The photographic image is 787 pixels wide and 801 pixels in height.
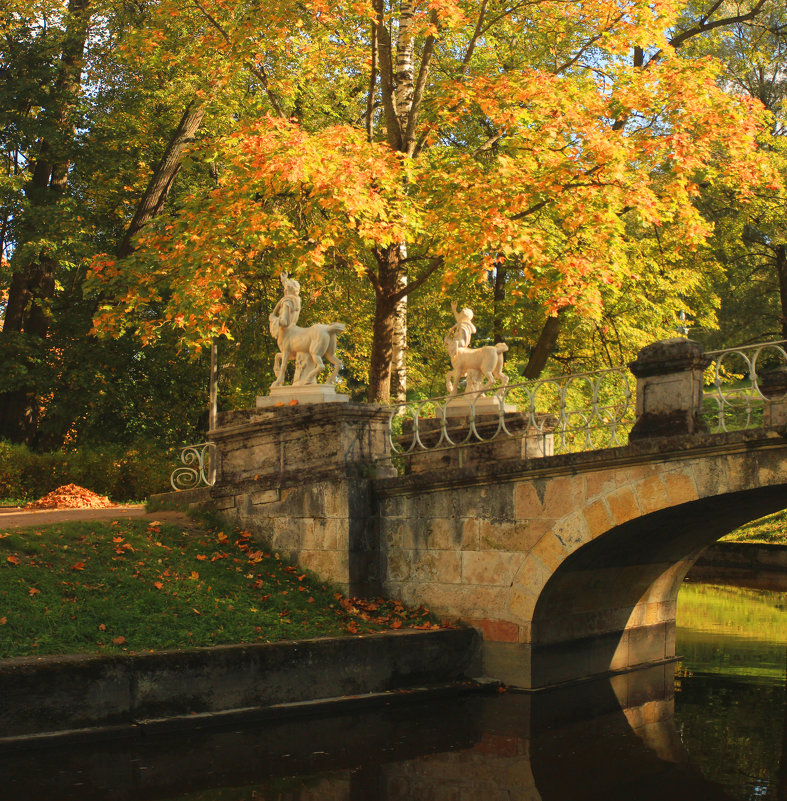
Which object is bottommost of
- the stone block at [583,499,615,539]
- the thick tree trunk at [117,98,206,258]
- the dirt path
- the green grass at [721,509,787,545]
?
the green grass at [721,509,787,545]

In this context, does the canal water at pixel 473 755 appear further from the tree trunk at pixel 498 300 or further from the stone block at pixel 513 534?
the tree trunk at pixel 498 300

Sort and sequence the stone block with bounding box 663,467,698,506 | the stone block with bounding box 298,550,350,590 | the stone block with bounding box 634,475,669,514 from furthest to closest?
the stone block with bounding box 298,550,350,590 → the stone block with bounding box 634,475,669,514 → the stone block with bounding box 663,467,698,506

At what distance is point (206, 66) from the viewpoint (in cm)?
1702

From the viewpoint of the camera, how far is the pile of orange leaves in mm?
16609

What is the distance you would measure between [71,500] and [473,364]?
7.11m

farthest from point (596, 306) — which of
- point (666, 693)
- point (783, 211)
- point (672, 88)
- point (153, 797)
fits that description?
point (153, 797)

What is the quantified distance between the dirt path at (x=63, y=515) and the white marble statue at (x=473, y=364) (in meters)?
4.18

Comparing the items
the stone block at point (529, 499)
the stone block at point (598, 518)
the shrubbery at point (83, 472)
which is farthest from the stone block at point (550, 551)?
the shrubbery at point (83, 472)

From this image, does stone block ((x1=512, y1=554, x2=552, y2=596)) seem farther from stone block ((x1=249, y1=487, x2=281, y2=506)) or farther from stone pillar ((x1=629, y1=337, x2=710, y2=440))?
stone block ((x1=249, y1=487, x2=281, y2=506))

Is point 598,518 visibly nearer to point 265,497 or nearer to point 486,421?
point 486,421

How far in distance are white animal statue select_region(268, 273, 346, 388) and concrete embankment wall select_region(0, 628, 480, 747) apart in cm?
387

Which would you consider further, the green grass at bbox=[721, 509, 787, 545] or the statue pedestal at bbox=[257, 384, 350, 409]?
the green grass at bbox=[721, 509, 787, 545]

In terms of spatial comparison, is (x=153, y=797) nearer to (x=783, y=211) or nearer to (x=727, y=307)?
(x=783, y=211)

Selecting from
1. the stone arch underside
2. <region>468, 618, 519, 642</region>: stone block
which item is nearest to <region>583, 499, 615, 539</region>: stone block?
the stone arch underside
